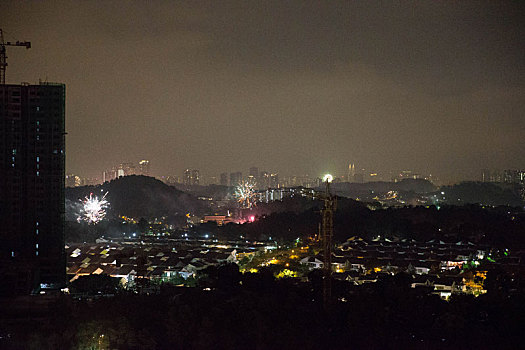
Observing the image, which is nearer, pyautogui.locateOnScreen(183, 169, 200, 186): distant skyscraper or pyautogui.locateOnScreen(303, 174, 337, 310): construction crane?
pyautogui.locateOnScreen(303, 174, 337, 310): construction crane

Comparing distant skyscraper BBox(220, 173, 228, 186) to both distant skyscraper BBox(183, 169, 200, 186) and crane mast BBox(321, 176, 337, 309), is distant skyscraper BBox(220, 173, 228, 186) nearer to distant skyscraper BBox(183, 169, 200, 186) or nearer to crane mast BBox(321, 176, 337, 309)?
distant skyscraper BBox(183, 169, 200, 186)

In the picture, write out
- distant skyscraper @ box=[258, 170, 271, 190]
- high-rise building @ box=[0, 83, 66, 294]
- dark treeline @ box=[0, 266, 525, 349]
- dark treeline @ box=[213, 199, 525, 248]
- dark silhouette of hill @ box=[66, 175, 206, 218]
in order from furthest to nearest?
distant skyscraper @ box=[258, 170, 271, 190] → dark silhouette of hill @ box=[66, 175, 206, 218] → dark treeline @ box=[213, 199, 525, 248] → high-rise building @ box=[0, 83, 66, 294] → dark treeline @ box=[0, 266, 525, 349]

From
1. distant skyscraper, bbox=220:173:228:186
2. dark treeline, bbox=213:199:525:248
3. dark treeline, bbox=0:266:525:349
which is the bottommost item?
dark treeline, bbox=0:266:525:349

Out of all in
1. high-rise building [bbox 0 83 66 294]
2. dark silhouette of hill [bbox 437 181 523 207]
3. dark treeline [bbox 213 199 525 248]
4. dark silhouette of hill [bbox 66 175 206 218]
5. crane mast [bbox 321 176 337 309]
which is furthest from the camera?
dark silhouette of hill [bbox 437 181 523 207]

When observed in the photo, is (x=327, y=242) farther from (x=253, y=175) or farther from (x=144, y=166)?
(x=253, y=175)

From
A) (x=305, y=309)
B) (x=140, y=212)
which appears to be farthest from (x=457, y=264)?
(x=140, y=212)

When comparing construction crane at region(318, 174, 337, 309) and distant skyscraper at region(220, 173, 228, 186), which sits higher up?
distant skyscraper at region(220, 173, 228, 186)

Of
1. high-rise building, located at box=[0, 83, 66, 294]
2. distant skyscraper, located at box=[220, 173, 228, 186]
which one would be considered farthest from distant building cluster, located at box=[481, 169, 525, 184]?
high-rise building, located at box=[0, 83, 66, 294]

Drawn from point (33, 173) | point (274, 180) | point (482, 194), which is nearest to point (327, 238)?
point (33, 173)
